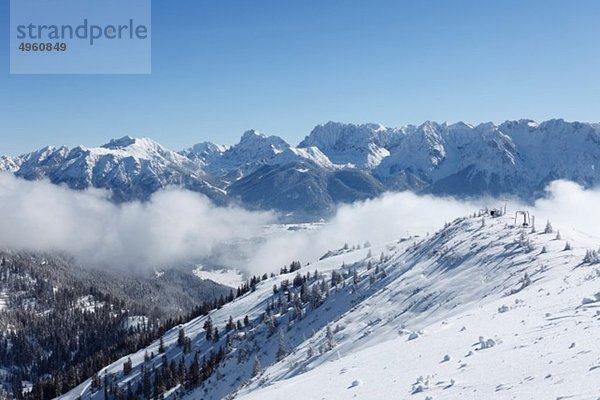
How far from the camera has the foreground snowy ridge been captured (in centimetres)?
2056

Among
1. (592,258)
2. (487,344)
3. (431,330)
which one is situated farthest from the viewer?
(592,258)

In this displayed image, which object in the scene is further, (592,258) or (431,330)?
(592,258)

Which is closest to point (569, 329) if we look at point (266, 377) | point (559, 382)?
point (559, 382)

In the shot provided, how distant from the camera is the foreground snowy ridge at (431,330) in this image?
20.6 meters

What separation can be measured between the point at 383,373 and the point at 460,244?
3400 inches

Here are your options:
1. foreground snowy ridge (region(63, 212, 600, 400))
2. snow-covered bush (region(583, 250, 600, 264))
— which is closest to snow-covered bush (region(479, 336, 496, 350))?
foreground snowy ridge (region(63, 212, 600, 400))

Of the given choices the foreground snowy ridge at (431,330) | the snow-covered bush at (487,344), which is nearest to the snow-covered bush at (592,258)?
the foreground snowy ridge at (431,330)

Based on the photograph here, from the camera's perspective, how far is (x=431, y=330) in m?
37.0

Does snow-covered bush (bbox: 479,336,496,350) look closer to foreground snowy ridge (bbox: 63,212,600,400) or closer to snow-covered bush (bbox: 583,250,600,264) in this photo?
foreground snowy ridge (bbox: 63,212,600,400)

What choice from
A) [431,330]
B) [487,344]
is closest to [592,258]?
[431,330]

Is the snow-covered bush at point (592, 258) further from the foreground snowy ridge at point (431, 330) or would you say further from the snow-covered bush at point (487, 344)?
the snow-covered bush at point (487, 344)

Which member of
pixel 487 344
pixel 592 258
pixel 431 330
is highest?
pixel 487 344

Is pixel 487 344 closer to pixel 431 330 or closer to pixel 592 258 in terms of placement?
pixel 431 330

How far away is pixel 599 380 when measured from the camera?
16125 millimetres
